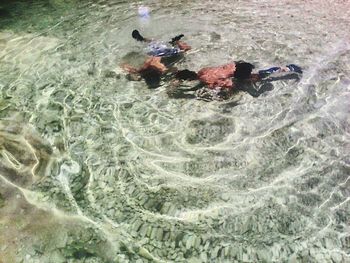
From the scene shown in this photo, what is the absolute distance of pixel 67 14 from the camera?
8609 millimetres

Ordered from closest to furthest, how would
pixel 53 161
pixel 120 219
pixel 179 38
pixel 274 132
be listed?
1. pixel 120 219
2. pixel 53 161
3. pixel 274 132
4. pixel 179 38

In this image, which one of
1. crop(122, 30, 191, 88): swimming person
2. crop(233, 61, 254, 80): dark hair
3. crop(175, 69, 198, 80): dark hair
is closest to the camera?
crop(233, 61, 254, 80): dark hair

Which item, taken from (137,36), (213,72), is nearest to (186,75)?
(213,72)

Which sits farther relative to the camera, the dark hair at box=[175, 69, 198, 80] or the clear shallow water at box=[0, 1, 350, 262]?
the dark hair at box=[175, 69, 198, 80]

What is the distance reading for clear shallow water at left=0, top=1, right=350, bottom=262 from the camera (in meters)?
3.65

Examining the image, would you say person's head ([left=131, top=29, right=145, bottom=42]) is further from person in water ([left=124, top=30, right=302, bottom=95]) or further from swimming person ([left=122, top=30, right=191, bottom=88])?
person in water ([left=124, top=30, right=302, bottom=95])

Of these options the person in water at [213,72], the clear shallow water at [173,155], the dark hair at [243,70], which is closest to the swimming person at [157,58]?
the person in water at [213,72]

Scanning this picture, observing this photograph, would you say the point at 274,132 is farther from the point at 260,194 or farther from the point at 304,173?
the point at 260,194

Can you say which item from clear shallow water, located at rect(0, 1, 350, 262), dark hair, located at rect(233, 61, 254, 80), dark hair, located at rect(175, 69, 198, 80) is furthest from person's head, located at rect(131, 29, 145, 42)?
dark hair, located at rect(233, 61, 254, 80)

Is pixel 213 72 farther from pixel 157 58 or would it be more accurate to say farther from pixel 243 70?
pixel 157 58

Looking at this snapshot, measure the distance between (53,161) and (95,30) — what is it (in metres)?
4.01

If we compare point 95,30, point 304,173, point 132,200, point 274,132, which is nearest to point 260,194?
point 304,173

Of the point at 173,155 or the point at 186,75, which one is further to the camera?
the point at 186,75

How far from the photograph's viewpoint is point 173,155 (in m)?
4.69
